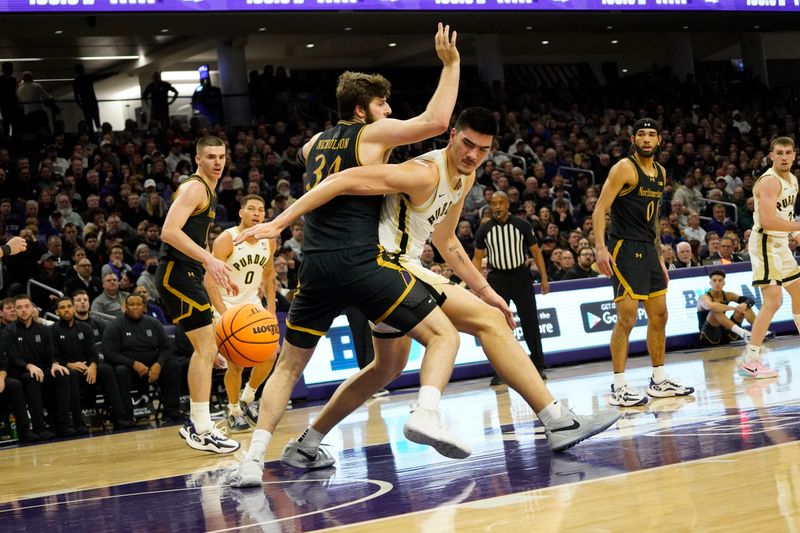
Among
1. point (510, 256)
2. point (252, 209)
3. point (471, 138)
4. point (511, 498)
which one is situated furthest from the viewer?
point (510, 256)

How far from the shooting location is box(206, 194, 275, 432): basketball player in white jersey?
8914 millimetres

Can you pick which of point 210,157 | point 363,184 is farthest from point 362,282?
point 210,157

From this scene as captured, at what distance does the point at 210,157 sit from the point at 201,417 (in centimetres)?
179

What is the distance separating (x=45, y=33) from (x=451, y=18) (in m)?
7.81

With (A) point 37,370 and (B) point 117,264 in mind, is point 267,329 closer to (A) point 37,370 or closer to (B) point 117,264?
(A) point 37,370

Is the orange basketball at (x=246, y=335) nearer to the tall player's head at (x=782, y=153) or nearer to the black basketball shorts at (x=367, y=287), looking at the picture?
the black basketball shorts at (x=367, y=287)

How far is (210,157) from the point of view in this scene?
7.56 metres

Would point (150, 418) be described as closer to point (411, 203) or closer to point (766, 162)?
point (411, 203)

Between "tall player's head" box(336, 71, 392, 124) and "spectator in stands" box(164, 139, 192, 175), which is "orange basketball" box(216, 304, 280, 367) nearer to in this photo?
"tall player's head" box(336, 71, 392, 124)

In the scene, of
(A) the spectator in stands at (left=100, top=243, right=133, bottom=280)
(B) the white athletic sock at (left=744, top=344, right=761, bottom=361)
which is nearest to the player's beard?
(B) the white athletic sock at (left=744, top=344, right=761, bottom=361)

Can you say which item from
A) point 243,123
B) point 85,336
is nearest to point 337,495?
point 85,336

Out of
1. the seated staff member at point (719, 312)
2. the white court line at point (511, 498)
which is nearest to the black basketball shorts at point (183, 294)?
the white court line at point (511, 498)

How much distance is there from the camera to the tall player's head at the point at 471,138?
209 inches

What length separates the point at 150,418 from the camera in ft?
37.2
